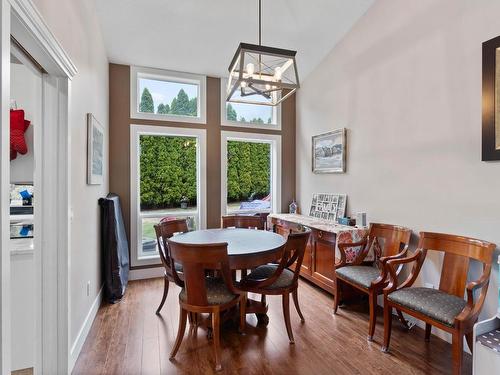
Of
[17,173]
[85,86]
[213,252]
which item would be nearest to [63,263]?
[17,173]

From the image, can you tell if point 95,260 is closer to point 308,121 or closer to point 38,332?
point 38,332

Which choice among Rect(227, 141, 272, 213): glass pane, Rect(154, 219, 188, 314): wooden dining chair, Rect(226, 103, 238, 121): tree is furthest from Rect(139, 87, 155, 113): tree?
Rect(154, 219, 188, 314): wooden dining chair

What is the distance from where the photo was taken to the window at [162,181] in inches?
159

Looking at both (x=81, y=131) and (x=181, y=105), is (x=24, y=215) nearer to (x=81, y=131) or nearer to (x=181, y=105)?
(x=81, y=131)

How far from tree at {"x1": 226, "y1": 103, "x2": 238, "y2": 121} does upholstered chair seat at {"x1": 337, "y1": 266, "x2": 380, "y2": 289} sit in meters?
2.78

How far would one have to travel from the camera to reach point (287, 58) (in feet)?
7.50

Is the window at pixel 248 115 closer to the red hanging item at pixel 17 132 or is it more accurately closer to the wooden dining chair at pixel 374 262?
the wooden dining chair at pixel 374 262

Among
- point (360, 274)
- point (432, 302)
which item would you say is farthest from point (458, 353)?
point (360, 274)

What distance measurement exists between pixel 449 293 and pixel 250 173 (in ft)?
10.3

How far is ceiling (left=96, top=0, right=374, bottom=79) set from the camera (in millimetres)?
3125

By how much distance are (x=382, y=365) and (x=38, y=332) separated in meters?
2.47

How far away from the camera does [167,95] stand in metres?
4.22

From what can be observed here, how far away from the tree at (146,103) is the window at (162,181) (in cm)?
27

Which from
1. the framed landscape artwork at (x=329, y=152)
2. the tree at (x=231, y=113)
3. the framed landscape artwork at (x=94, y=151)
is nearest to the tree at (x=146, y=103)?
the framed landscape artwork at (x=94, y=151)
